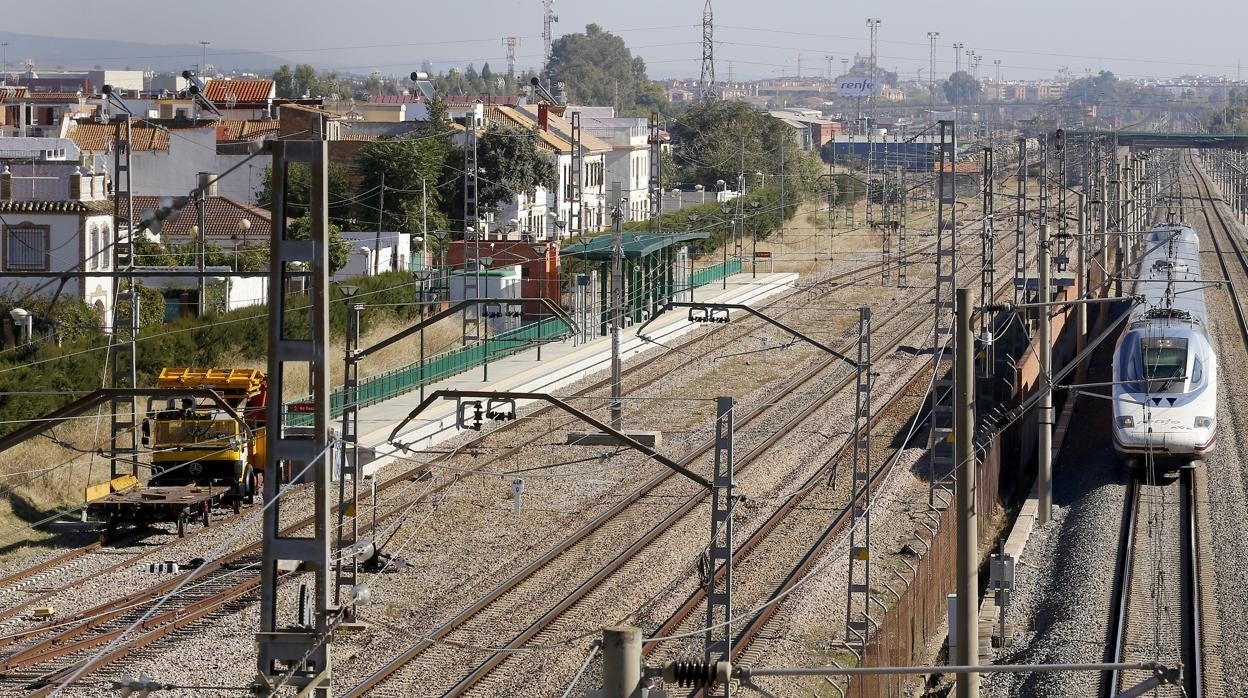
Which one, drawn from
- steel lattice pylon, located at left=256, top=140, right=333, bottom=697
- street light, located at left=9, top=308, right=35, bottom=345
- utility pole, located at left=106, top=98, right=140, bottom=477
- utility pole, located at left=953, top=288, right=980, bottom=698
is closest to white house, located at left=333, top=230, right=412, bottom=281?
street light, located at left=9, top=308, right=35, bottom=345

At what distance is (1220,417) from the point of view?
29.2 metres

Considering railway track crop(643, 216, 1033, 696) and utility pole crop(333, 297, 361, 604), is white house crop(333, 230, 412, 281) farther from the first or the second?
utility pole crop(333, 297, 361, 604)

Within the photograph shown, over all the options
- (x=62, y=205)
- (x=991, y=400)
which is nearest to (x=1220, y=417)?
(x=991, y=400)

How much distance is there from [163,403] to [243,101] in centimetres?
4633

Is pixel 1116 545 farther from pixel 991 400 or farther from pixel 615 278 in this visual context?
pixel 615 278

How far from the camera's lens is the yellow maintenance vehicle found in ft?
68.4

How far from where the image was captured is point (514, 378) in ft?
106

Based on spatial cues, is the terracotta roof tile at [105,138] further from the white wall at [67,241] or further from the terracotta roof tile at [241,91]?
the white wall at [67,241]

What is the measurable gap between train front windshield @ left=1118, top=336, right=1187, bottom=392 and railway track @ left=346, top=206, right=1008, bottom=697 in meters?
8.72

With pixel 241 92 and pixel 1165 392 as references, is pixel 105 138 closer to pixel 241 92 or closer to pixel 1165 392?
pixel 241 92

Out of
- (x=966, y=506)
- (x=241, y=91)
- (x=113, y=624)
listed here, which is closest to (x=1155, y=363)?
(x=966, y=506)

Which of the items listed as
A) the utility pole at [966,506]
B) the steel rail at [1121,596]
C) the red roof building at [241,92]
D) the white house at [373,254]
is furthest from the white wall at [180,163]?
the utility pole at [966,506]

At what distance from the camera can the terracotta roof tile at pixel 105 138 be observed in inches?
2050

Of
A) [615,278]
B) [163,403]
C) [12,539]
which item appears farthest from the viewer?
[615,278]
